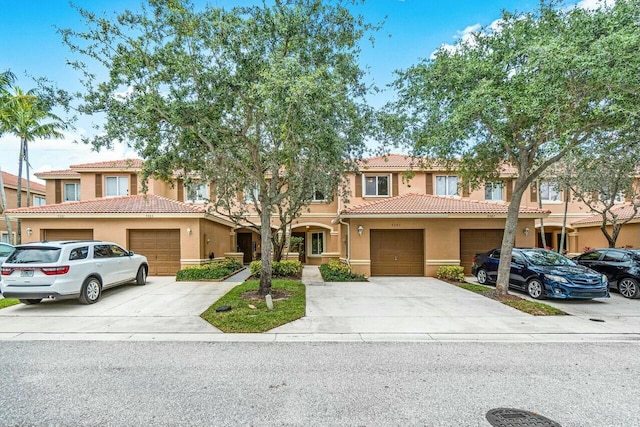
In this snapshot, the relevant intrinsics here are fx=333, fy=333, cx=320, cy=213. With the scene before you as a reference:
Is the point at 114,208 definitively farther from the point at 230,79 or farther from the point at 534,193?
the point at 534,193

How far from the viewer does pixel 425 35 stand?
10414 mm

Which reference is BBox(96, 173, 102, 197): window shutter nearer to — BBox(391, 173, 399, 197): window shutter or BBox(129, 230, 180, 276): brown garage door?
BBox(129, 230, 180, 276): brown garage door

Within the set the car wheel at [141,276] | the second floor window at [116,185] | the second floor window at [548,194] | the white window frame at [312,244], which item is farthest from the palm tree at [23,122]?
the second floor window at [548,194]

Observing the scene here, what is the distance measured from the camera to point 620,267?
1122 cm

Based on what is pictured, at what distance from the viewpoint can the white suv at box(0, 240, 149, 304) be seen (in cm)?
828

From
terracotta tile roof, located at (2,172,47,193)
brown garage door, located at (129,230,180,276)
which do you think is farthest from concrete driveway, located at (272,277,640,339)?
terracotta tile roof, located at (2,172,47,193)

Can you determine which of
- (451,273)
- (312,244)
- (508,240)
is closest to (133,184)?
(312,244)

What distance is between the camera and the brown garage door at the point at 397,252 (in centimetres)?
1562

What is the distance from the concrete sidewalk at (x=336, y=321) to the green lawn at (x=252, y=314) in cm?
22

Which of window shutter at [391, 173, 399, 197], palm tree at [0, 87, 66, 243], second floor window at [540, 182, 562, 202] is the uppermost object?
palm tree at [0, 87, 66, 243]

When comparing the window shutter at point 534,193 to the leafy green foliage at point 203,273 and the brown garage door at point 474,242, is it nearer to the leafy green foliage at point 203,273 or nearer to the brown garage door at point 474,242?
the brown garage door at point 474,242

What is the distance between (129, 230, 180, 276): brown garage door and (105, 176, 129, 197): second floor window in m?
6.47

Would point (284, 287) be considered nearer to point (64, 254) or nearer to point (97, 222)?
point (64, 254)

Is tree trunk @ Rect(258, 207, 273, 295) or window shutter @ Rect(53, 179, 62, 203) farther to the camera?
window shutter @ Rect(53, 179, 62, 203)
